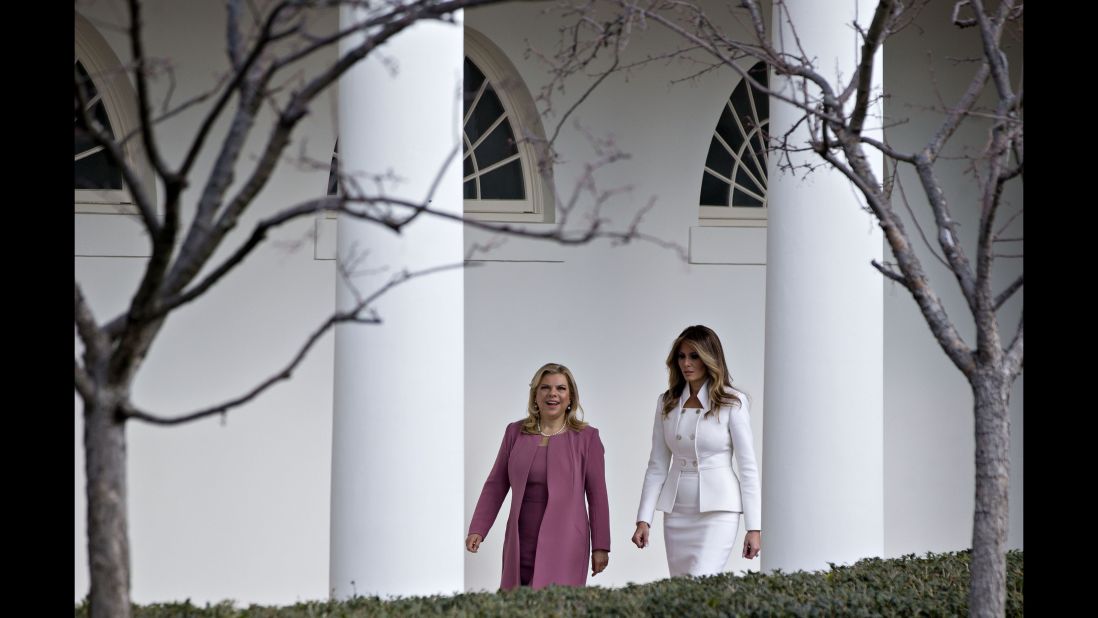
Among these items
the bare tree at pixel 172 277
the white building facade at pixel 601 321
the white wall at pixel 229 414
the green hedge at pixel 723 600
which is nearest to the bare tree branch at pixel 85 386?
the bare tree at pixel 172 277

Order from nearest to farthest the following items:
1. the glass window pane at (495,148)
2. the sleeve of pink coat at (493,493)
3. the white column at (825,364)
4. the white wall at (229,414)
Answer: the white column at (825,364) → the sleeve of pink coat at (493,493) → the white wall at (229,414) → the glass window pane at (495,148)

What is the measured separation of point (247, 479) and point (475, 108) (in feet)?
9.38

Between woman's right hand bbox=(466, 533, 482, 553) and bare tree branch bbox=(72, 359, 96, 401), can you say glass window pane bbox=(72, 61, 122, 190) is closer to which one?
woman's right hand bbox=(466, 533, 482, 553)

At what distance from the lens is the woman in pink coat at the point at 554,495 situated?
605cm

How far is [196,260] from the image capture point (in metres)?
2.26

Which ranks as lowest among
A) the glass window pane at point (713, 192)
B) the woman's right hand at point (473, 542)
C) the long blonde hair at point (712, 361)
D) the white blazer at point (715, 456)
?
the woman's right hand at point (473, 542)

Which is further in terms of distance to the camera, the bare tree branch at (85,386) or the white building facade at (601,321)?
the white building facade at (601,321)

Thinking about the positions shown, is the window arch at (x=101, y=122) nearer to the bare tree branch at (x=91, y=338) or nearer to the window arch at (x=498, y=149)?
the window arch at (x=498, y=149)

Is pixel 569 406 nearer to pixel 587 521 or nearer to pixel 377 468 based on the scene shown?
pixel 587 521

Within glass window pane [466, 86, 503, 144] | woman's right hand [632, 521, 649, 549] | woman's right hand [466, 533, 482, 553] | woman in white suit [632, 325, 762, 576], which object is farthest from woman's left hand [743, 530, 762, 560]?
glass window pane [466, 86, 503, 144]

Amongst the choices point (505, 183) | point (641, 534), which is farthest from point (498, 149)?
point (641, 534)

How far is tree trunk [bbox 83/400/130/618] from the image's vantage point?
2262 mm

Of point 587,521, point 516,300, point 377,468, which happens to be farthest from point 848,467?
point 516,300

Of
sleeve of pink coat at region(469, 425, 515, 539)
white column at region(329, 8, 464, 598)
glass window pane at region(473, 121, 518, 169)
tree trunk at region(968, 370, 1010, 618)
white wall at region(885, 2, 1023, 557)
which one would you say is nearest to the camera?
tree trunk at region(968, 370, 1010, 618)
